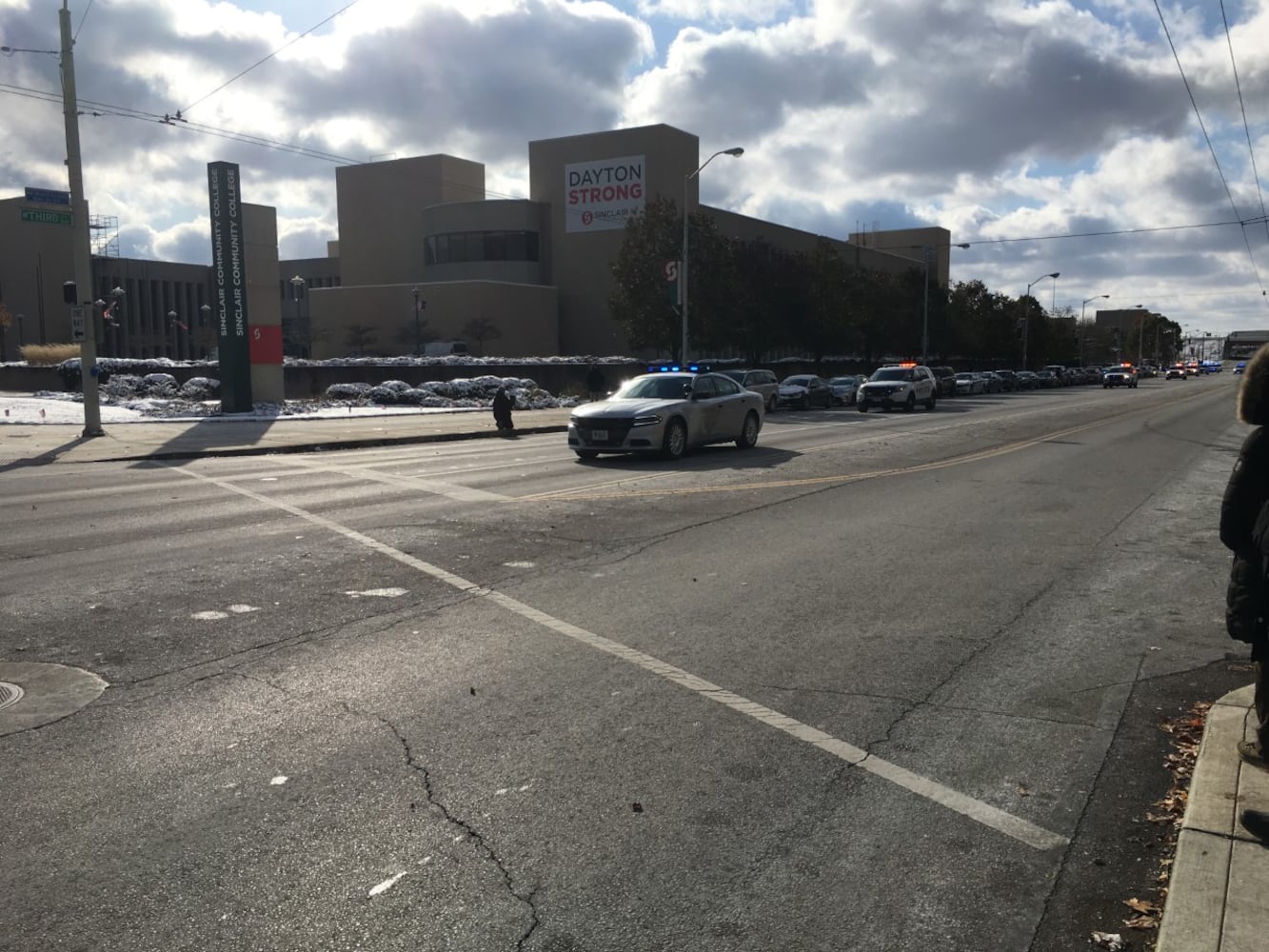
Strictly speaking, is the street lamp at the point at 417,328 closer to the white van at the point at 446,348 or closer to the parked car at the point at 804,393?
the white van at the point at 446,348

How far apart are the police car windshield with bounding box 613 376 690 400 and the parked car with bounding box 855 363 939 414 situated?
20.7 m

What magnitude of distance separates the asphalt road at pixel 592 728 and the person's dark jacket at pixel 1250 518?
873 mm

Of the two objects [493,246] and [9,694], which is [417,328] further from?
[9,694]

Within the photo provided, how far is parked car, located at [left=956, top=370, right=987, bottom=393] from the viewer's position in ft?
203

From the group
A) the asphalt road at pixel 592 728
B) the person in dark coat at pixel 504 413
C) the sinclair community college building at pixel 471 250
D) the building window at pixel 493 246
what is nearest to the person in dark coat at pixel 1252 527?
the asphalt road at pixel 592 728

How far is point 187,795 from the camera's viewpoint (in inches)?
162

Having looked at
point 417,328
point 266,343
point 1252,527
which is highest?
point 417,328

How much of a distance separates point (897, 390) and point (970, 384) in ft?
90.7

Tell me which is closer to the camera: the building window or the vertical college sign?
the vertical college sign

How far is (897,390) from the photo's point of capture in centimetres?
3806

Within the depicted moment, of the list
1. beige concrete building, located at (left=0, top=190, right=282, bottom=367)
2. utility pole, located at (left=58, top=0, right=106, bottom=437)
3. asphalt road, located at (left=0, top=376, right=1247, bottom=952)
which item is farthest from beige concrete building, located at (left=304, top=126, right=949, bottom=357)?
asphalt road, located at (left=0, top=376, right=1247, bottom=952)

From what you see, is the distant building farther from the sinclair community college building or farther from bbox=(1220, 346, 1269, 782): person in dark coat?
bbox=(1220, 346, 1269, 782): person in dark coat

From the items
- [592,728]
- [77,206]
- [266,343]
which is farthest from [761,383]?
[592,728]

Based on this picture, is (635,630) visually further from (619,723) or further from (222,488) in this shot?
(222,488)
